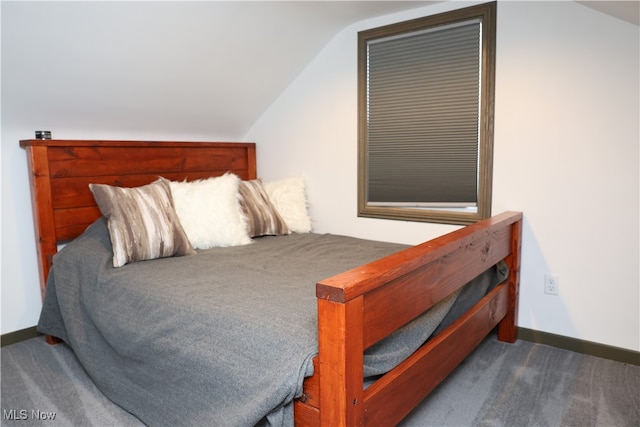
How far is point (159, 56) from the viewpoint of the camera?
2451 mm

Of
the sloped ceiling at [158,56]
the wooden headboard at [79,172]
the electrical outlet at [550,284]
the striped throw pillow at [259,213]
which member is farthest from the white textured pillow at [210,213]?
the electrical outlet at [550,284]

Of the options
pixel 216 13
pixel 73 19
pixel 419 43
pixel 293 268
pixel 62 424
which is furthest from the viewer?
pixel 419 43

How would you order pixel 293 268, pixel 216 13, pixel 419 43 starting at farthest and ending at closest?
pixel 419 43
pixel 216 13
pixel 293 268

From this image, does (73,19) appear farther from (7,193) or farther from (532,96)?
(532,96)

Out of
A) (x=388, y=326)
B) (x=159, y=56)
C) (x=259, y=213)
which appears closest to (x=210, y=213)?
(x=259, y=213)

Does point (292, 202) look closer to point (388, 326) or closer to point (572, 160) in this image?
point (572, 160)

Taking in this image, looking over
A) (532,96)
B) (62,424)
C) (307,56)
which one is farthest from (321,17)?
(62,424)

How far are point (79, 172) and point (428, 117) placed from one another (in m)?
2.09

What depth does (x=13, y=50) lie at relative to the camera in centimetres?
205

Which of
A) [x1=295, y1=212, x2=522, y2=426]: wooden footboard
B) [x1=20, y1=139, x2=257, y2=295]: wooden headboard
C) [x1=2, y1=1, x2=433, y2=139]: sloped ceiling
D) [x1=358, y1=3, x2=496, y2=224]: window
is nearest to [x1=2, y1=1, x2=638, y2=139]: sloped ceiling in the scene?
[x1=2, y1=1, x2=433, y2=139]: sloped ceiling

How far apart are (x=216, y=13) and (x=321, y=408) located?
6.57 feet

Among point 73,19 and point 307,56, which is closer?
point 73,19

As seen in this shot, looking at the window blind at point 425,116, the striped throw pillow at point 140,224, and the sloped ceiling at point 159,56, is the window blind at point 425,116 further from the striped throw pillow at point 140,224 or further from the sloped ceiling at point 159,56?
the striped throw pillow at point 140,224

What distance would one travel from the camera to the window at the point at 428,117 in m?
2.58
